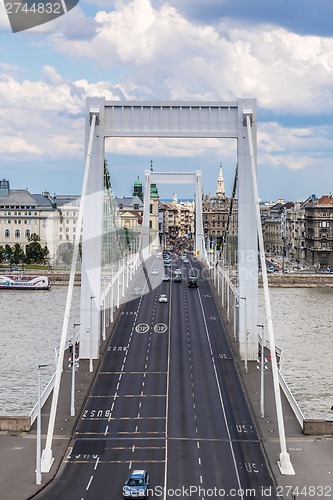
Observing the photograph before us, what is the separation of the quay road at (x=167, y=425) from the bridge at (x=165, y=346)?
0.06 metres

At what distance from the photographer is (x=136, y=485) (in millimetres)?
27828

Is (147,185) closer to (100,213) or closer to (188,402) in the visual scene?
(100,213)

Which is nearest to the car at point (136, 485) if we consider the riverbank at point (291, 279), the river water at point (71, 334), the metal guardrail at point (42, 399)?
the metal guardrail at point (42, 399)

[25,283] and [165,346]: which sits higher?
[25,283]

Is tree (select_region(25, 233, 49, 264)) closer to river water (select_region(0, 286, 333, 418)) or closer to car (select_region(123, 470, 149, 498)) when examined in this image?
river water (select_region(0, 286, 333, 418))

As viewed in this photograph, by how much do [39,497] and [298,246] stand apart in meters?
136

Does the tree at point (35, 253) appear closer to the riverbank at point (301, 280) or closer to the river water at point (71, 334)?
the riverbank at point (301, 280)

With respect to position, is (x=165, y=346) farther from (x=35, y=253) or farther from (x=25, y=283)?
(x=35, y=253)

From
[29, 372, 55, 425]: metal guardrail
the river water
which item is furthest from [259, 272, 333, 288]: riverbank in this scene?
[29, 372, 55, 425]: metal guardrail

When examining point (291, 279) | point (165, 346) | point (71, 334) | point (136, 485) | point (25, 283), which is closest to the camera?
point (136, 485)

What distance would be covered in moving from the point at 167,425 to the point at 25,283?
80.3 metres

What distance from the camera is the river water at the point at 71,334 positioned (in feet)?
144

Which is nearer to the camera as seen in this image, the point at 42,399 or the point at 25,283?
the point at 42,399

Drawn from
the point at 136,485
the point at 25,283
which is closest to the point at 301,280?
the point at 25,283
